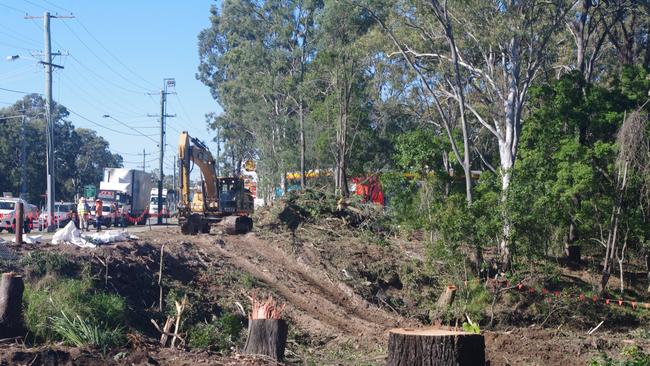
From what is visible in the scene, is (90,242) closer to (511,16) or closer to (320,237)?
(320,237)

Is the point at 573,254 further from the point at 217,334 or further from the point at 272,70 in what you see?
the point at 272,70

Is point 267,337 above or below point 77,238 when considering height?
below

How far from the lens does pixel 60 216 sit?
43469mm

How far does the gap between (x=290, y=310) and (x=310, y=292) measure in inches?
94.9

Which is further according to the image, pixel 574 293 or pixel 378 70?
pixel 378 70

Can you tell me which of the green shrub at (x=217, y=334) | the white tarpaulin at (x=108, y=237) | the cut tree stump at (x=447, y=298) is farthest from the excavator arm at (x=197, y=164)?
the green shrub at (x=217, y=334)

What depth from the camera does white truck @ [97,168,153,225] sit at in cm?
5269

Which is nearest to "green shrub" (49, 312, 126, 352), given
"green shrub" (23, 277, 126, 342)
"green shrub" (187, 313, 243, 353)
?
"green shrub" (23, 277, 126, 342)

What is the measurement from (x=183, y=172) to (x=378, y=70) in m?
12.6

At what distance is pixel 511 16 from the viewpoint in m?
25.2

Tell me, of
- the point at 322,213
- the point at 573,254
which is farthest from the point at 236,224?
the point at 573,254

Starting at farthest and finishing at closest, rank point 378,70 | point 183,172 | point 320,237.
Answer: point 378,70
point 183,172
point 320,237

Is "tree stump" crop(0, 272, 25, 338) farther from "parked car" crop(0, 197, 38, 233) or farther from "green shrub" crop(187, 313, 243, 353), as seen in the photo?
"parked car" crop(0, 197, 38, 233)

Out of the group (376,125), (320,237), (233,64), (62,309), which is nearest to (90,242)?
(62,309)
